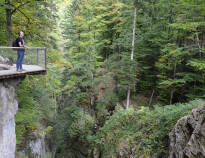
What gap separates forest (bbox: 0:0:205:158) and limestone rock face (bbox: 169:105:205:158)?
1094 millimetres

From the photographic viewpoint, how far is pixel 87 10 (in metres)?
15.2

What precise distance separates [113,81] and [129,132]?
8347 millimetres

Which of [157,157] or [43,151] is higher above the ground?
[157,157]

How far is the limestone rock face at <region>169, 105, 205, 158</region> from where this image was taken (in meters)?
4.09

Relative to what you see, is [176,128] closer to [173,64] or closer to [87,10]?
[173,64]

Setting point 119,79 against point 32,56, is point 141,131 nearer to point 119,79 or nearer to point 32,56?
point 32,56

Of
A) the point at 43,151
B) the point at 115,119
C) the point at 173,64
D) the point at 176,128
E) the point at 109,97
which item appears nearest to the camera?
the point at 176,128

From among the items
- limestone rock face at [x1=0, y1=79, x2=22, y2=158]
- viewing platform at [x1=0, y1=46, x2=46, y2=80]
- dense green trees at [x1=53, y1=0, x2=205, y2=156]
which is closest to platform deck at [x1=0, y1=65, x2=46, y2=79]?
viewing platform at [x1=0, y1=46, x2=46, y2=80]

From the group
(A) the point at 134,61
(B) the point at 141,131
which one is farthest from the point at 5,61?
(A) the point at 134,61

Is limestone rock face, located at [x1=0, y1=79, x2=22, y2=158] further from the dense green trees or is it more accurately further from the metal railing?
the dense green trees

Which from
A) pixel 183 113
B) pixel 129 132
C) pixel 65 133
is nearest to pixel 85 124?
pixel 65 133

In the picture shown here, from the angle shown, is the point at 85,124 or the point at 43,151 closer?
the point at 85,124

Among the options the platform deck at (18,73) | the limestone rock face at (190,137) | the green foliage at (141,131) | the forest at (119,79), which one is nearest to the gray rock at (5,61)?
the platform deck at (18,73)

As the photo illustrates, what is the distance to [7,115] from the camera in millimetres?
5965
